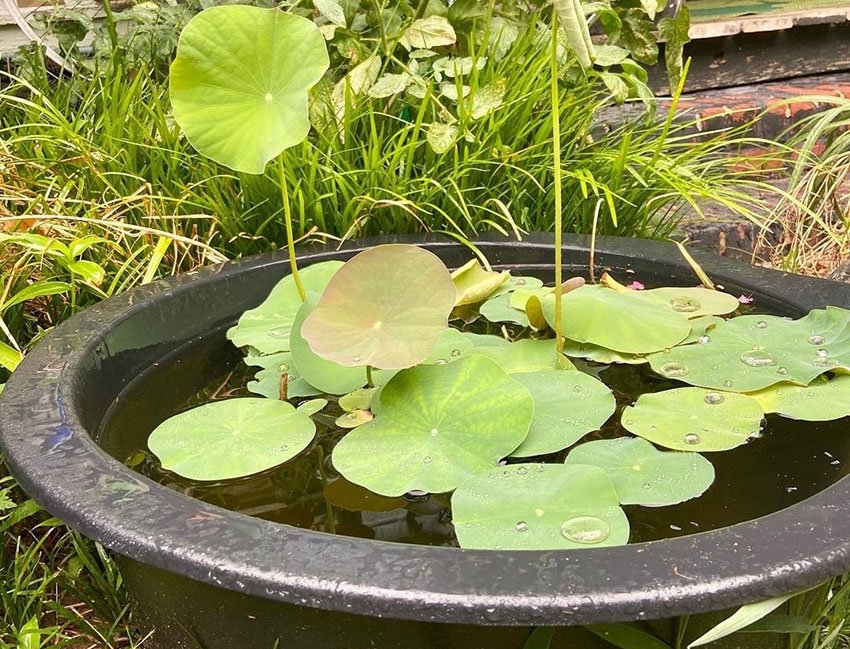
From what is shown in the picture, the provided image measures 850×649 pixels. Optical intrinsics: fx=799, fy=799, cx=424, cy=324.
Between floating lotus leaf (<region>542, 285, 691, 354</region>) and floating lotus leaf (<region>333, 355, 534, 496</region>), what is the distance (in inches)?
8.9

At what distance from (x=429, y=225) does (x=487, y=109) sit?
25cm

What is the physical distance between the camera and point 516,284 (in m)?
1.33

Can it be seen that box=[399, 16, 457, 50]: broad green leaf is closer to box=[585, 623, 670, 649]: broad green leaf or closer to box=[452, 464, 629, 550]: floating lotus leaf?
box=[452, 464, 629, 550]: floating lotus leaf

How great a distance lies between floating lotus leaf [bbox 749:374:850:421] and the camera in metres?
0.95

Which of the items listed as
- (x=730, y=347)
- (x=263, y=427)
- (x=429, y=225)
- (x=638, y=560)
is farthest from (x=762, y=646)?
(x=429, y=225)

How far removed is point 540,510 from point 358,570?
220 millimetres

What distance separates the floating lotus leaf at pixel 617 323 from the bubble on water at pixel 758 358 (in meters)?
0.08

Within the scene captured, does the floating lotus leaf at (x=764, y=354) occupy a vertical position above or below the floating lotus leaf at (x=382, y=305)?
below

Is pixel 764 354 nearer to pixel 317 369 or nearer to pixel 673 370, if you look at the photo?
pixel 673 370

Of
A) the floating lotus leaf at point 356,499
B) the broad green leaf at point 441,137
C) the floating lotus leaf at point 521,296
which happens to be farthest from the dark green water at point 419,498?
the broad green leaf at point 441,137

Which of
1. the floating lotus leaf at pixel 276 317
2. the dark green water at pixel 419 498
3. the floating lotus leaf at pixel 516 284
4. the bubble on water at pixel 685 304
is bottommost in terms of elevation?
the dark green water at pixel 419 498

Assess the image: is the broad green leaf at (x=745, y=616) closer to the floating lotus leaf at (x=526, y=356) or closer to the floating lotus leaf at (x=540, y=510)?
the floating lotus leaf at (x=540, y=510)

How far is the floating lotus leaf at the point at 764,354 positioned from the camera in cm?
102

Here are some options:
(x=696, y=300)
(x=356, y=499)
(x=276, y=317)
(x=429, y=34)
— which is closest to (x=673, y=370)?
(x=696, y=300)
